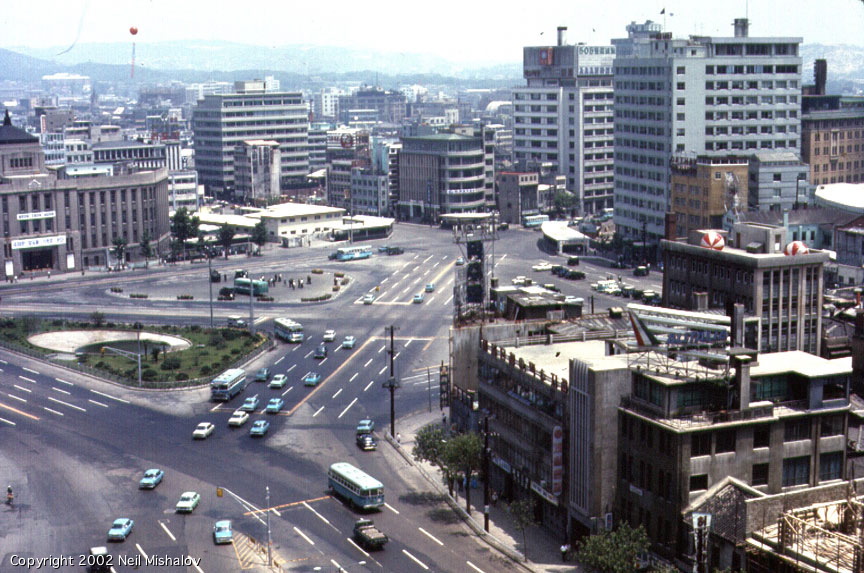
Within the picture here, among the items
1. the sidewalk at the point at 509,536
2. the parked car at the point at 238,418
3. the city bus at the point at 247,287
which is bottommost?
the sidewalk at the point at 509,536

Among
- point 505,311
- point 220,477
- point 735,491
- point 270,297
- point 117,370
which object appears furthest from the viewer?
point 270,297

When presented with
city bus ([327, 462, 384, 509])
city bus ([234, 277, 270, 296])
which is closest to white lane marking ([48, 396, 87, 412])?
city bus ([327, 462, 384, 509])

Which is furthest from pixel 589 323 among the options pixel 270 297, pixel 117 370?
pixel 270 297

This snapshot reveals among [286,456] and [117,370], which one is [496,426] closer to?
[286,456]

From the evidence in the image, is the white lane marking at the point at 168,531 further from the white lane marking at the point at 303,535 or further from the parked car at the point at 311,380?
the parked car at the point at 311,380

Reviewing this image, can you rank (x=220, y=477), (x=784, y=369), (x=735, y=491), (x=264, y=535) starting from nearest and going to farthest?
1. (x=735, y=491)
2. (x=784, y=369)
3. (x=264, y=535)
4. (x=220, y=477)

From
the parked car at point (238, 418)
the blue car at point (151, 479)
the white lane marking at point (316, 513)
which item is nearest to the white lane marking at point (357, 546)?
the white lane marking at point (316, 513)

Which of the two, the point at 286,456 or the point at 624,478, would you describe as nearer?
the point at 624,478

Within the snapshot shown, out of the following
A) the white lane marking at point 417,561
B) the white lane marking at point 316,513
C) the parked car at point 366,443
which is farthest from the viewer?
the parked car at point 366,443
